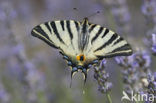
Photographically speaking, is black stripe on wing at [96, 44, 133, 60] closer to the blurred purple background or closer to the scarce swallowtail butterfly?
the scarce swallowtail butterfly

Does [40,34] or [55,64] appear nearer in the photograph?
[40,34]

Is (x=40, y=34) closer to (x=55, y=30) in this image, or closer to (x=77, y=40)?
(x=55, y=30)

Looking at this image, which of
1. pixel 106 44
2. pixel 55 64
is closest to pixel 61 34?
pixel 106 44

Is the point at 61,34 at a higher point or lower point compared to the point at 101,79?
higher

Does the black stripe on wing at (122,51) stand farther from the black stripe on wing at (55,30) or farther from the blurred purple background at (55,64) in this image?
the blurred purple background at (55,64)

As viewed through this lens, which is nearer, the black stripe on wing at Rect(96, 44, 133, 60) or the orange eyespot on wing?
the black stripe on wing at Rect(96, 44, 133, 60)

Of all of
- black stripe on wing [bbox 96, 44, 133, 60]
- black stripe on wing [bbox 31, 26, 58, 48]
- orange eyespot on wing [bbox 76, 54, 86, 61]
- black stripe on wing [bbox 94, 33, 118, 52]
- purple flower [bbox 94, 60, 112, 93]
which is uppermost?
black stripe on wing [bbox 31, 26, 58, 48]

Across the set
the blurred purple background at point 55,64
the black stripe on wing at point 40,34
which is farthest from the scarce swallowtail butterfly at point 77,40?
the blurred purple background at point 55,64

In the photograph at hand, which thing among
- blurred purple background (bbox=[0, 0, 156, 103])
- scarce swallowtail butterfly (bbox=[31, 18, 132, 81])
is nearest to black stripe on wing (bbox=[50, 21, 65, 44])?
scarce swallowtail butterfly (bbox=[31, 18, 132, 81])

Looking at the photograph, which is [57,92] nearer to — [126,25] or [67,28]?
[126,25]
